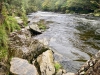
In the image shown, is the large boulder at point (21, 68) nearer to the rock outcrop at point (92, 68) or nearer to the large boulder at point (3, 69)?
the large boulder at point (3, 69)

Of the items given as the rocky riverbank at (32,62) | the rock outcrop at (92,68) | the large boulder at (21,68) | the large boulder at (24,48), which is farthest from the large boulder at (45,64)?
the rock outcrop at (92,68)

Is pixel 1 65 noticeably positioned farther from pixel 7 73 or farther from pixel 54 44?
A: pixel 54 44

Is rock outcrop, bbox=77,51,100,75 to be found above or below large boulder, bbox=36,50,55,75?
above

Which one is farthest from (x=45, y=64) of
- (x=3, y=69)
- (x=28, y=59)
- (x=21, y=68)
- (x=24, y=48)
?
(x=3, y=69)

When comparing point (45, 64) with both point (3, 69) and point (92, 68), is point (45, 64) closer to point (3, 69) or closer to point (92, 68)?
point (3, 69)

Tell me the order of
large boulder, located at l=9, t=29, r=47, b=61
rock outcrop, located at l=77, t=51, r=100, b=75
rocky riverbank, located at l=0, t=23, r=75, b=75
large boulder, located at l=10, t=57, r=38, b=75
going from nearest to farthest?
rock outcrop, located at l=77, t=51, r=100, b=75
large boulder, located at l=10, t=57, r=38, b=75
rocky riverbank, located at l=0, t=23, r=75, b=75
large boulder, located at l=9, t=29, r=47, b=61

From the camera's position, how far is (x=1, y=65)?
22.2ft

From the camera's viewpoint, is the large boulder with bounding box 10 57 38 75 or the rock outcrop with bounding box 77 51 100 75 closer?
the rock outcrop with bounding box 77 51 100 75

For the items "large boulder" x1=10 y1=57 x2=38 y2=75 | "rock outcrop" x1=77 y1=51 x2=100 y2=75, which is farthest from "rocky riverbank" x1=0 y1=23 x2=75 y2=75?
"rock outcrop" x1=77 y1=51 x2=100 y2=75

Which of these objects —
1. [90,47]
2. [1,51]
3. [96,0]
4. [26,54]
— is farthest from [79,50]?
[96,0]

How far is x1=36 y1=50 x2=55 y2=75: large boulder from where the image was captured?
7684 millimetres

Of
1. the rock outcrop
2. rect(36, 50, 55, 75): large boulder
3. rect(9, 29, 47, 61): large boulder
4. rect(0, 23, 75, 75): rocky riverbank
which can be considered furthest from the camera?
rect(9, 29, 47, 61): large boulder

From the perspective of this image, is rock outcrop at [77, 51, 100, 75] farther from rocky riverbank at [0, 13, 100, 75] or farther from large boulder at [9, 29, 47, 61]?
large boulder at [9, 29, 47, 61]

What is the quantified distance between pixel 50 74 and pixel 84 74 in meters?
1.79
